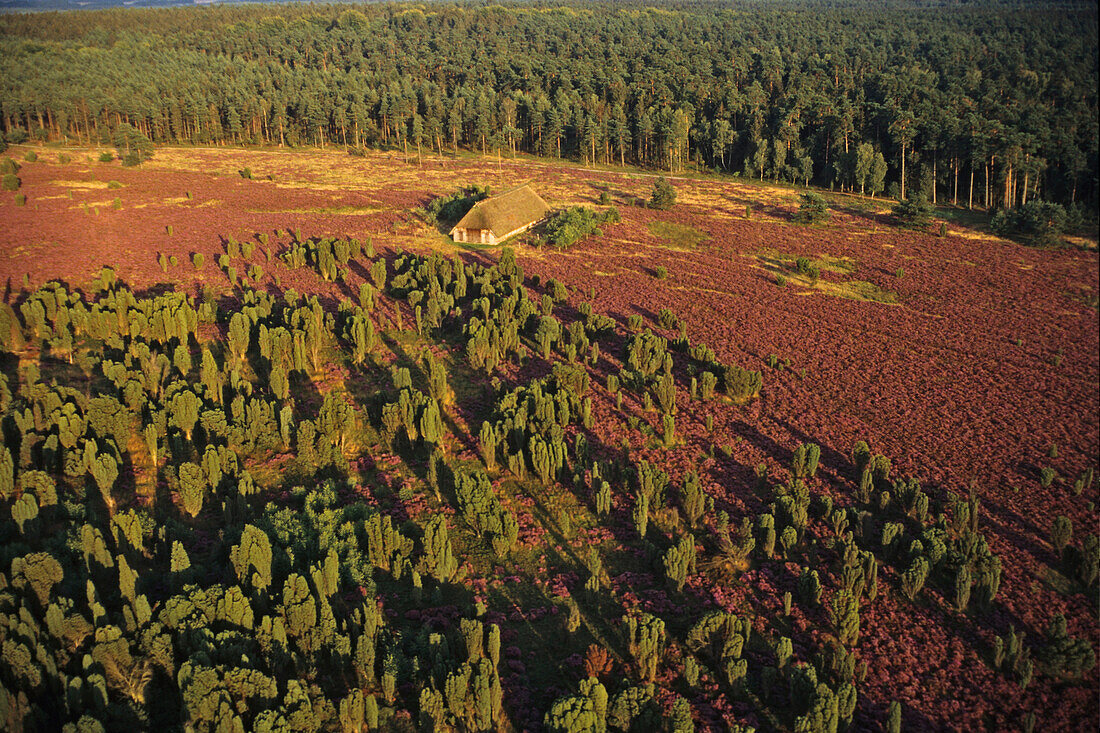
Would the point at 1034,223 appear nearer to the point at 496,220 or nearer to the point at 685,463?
the point at 496,220

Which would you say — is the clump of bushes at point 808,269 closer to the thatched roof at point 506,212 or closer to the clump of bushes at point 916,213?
the clump of bushes at point 916,213

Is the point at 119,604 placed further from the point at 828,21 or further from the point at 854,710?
the point at 828,21

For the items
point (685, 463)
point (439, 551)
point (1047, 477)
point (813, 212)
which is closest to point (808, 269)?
point (813, 212)

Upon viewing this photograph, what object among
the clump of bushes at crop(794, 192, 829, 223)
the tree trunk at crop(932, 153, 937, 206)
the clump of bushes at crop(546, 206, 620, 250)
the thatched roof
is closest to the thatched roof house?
the thatched roof

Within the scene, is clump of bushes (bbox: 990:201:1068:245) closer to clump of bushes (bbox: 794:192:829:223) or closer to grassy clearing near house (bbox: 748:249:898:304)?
clump of bushes (bbox: 794:192:829:223)

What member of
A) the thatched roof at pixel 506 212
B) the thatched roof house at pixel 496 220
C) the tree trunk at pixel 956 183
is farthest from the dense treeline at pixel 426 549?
the tree trunk at pixel 956 183

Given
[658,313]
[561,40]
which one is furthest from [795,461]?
[561,40]
